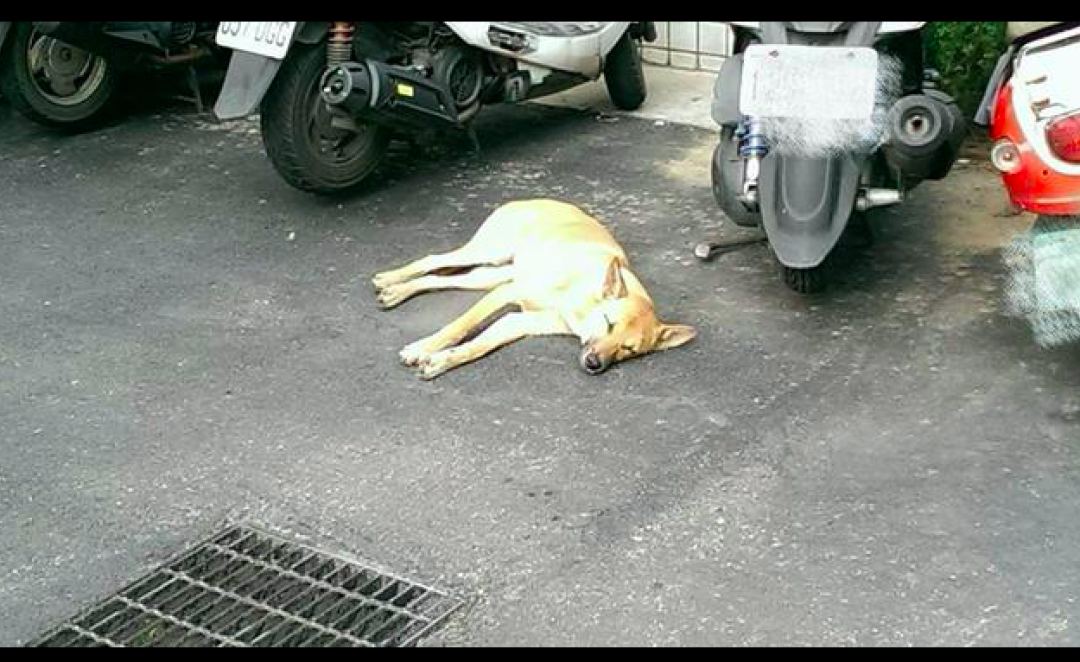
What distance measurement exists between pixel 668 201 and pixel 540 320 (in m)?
1.35

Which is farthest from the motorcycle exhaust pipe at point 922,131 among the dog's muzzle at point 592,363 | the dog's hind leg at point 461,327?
the dog's hind leg at point 461,327

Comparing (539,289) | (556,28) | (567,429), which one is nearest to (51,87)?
(556,28)

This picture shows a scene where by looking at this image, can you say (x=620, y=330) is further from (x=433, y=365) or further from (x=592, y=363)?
(x=433, y=365)

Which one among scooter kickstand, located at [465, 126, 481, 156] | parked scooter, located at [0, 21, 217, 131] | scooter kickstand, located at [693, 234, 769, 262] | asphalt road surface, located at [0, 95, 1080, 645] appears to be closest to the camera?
asphalt road surface, located at [0, 95, 1080, 645]

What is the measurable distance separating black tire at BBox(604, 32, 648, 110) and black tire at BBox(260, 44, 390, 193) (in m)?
1.65

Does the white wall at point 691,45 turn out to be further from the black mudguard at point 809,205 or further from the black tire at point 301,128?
the black mudguard at point 809,205

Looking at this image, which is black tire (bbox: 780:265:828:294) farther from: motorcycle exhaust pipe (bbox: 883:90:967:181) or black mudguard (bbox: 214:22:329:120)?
black mudguard (bbox: 214:22:329:120)

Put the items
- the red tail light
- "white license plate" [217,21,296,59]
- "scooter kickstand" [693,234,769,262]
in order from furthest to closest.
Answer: "white license plate" [217,21,296,59] < "scooter kickstand" [693,234,769,262] < the red tail light

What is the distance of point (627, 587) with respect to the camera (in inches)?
138

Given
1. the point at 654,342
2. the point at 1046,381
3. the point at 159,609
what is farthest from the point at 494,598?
the point at 1046,381

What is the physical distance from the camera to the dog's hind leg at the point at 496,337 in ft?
15.5

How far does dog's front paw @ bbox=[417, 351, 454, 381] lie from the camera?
4672mm

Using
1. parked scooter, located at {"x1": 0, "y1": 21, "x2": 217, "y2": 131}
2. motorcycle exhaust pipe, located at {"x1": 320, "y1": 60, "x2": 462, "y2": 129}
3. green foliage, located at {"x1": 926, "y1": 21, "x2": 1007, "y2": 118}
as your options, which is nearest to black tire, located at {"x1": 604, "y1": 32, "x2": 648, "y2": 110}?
motorcycle exhaust pipe, located at {"x1": 320, "y1": 60, "x2": 462, "y2": 129}

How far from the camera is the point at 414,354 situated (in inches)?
188
